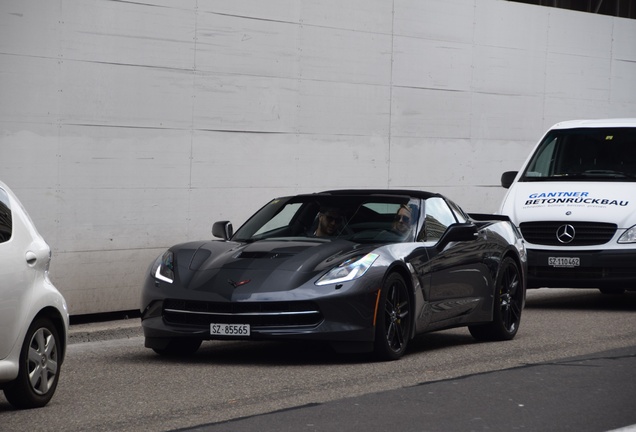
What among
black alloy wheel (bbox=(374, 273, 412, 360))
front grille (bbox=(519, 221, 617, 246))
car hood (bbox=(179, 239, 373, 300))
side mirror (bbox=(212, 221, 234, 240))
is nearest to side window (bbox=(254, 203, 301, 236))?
side mirror (bbox=(212, 221, 234, 240))

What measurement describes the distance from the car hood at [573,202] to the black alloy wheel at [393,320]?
5.41 meters

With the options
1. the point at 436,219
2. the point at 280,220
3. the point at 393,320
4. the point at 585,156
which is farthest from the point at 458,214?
→ the point at 585,156

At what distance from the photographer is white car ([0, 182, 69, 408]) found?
27.5 feet

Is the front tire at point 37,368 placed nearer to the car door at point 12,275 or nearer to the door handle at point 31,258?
the car door at point 12,275

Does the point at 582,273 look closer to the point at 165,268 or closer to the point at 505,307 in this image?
the point at 505,307

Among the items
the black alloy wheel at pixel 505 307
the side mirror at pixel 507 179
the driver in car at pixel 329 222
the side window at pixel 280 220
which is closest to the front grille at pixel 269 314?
the driver in car at pixel 329 222

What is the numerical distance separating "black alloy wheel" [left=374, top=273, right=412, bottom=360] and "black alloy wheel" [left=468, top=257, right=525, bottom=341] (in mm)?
1836

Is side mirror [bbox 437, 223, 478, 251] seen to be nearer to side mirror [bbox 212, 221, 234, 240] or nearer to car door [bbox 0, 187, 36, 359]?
side mirror [bbox 212, 221, 234, 240]

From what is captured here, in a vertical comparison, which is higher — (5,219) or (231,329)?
(5,219)

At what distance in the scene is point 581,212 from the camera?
16.2 meters

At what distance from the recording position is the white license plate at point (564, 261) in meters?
16.1

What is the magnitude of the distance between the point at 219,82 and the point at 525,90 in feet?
23.2

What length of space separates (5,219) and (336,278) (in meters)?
3.02

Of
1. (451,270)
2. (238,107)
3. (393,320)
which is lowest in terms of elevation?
(393,320)
